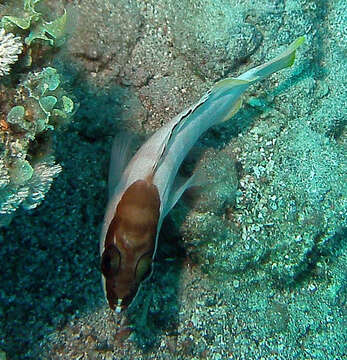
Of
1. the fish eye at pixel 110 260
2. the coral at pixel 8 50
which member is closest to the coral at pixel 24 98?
the coral at pixel 8 50

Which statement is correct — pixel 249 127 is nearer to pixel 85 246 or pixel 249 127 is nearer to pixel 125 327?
pixel 85 246

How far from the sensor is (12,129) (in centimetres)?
214

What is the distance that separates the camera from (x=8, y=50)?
204cm

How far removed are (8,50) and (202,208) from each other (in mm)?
2184

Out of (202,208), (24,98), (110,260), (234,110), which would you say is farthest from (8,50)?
(234,110)

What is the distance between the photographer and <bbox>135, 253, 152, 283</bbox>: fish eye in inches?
105

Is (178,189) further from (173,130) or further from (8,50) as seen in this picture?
(8,50)

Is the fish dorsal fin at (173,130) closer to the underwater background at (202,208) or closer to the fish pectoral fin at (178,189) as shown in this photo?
the fish pectoral fin at (178,189)

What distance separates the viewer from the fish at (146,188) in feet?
8.75

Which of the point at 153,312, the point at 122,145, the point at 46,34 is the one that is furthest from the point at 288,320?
the point at 46,34

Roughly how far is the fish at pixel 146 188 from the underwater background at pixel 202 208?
369 mm

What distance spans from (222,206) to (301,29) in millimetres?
2271

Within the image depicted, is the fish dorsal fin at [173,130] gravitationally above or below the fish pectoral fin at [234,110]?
above

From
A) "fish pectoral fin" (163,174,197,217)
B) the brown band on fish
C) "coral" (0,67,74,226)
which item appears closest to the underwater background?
"fish pectoral fin" (163,174,197,217)
